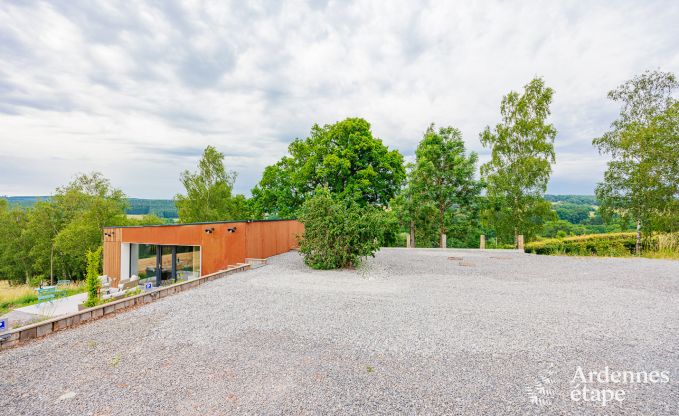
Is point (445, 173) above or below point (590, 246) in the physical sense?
above

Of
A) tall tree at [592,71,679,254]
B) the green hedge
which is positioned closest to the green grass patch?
the green hedge

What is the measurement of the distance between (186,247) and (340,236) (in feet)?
19.8

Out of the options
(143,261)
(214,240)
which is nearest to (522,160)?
(214,240)

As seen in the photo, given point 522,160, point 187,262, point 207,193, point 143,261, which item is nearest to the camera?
point 187,262

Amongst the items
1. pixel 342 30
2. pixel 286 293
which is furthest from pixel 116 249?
pixel 342 30

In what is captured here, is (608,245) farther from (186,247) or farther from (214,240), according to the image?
(186,247)

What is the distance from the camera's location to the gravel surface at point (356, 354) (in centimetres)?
257

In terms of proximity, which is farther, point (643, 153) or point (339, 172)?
point (339, 172)

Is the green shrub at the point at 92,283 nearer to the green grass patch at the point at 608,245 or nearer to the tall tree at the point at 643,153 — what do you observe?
the green grass patch at the point at 608,245

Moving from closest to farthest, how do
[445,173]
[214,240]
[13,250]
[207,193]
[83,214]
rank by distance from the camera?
[214,240], [445,173], [207,193], [83,214], [13,250]

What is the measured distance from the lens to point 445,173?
54.1 ft

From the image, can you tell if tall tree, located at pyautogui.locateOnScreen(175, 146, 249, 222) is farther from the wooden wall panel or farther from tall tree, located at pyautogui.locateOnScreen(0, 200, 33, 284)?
tall tree, located at pyautogui.locateOnScreen(0, 200, 33, 284)

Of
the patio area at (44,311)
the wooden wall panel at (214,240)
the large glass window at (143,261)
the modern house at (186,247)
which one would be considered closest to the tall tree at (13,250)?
the wooden wall panel at (214,240)

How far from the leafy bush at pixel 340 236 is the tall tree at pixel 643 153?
33.6ft
